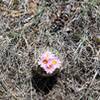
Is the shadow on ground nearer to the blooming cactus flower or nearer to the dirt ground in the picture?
the dirt ground

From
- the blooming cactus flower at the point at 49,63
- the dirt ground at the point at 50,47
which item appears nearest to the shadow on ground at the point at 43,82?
the dirt ground at the point at 50,47

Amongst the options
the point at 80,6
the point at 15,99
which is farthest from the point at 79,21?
the point at 15,99

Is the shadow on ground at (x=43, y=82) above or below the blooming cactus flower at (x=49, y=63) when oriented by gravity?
below

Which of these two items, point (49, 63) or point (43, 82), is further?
point (43, 82)

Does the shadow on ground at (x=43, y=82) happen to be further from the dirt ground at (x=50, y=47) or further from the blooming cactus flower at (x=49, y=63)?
the blooming cactus flower at (x=49, y=63)
